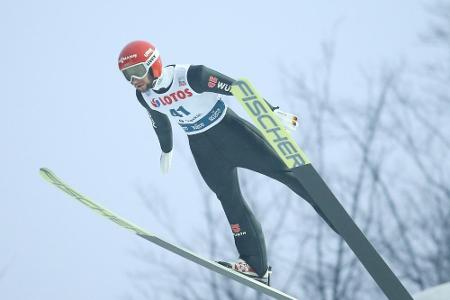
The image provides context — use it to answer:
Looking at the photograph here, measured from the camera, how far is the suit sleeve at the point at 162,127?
669 centimetres

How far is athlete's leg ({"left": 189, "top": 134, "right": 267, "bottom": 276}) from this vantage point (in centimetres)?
653

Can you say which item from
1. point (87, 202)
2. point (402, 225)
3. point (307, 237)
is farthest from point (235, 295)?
point (87, 202)

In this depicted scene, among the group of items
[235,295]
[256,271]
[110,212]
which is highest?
[235,295]

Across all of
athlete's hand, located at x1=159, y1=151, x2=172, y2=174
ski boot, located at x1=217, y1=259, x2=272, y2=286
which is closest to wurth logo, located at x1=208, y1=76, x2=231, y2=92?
athlete's hand, located at x1=159, y1=151, x2=172, y2=174

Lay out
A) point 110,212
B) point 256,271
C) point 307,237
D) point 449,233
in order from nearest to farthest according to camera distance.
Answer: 1. point 256,271
2. point 110,212
3. point 449,233
4. point 307,237

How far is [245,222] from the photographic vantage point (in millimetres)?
6680

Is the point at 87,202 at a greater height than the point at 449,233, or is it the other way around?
the point at 449,233

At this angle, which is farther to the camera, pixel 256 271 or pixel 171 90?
pixel 256 271

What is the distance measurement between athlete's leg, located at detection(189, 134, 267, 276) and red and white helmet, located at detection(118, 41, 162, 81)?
27.9 inches

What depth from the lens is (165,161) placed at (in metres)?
7.00

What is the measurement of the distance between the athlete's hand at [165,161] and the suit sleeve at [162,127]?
4 cm

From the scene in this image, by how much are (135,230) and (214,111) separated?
1.45 m

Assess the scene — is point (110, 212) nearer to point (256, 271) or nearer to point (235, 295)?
point (256, 271)

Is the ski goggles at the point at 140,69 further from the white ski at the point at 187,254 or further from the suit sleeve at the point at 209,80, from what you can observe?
the white ski at the point at 187,254
